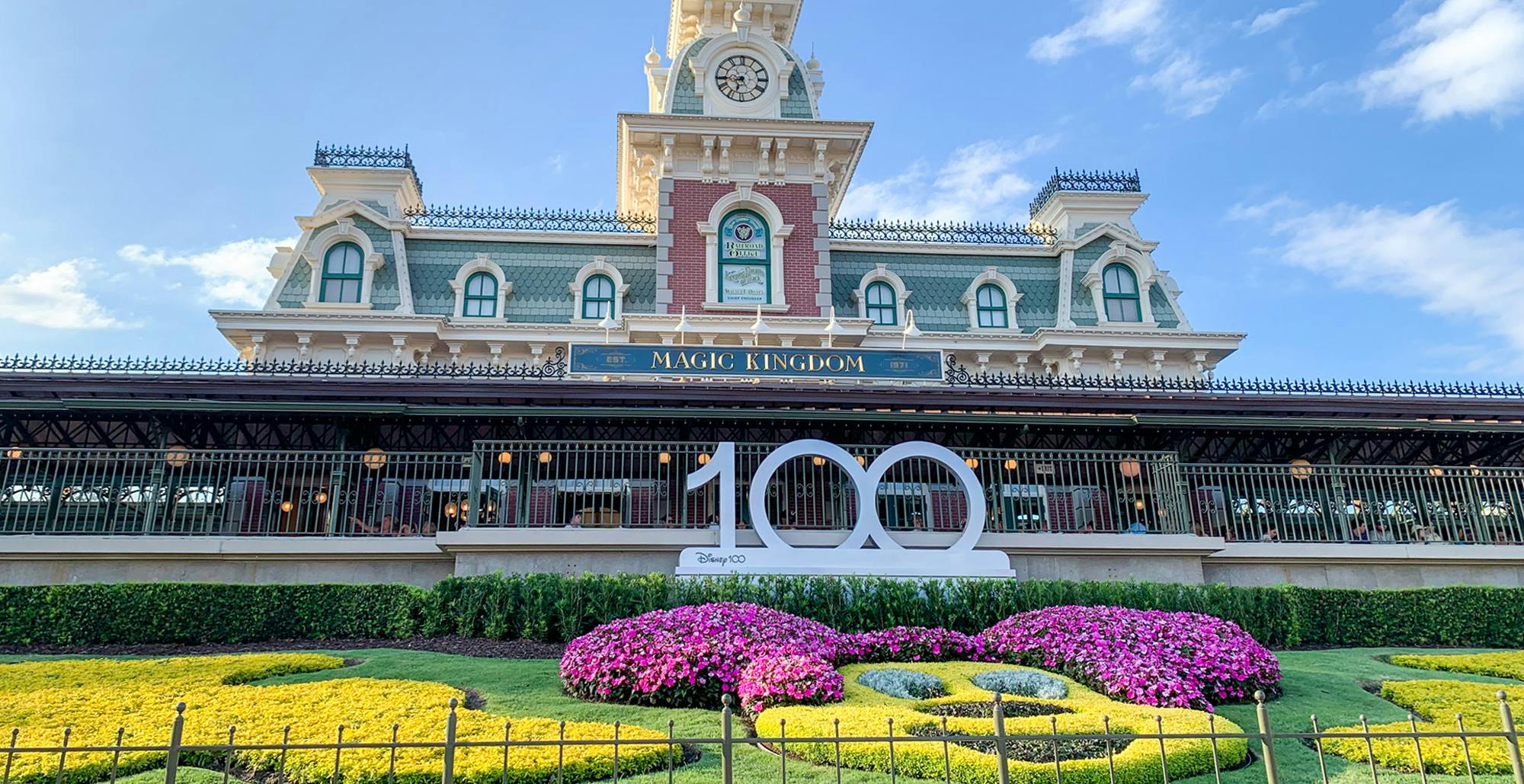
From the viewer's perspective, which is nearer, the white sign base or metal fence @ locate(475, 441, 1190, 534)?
the white sign base

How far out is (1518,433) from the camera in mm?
17766

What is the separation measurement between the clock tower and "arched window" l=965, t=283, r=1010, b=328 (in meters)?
5.12

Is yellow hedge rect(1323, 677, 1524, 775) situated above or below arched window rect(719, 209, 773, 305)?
below

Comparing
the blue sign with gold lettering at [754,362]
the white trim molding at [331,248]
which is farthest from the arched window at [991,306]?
the white trim molding at [331,248]

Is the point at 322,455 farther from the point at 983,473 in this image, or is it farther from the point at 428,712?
the point at 983,473

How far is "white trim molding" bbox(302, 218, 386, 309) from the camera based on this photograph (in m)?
25.8

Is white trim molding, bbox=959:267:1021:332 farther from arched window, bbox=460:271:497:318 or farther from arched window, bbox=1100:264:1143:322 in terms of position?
arched window, bbox=460:271:497:318

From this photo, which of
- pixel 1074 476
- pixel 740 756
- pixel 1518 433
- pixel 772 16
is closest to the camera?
pixel 740 756

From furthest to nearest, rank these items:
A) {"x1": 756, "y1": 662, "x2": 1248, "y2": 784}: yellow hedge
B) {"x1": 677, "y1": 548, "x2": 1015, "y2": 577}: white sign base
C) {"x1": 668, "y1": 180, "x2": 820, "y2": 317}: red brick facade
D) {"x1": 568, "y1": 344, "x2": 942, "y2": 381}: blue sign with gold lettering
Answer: {"x1": 668, "y1": 180, "x2": 820, "y2": 317}: red brick facade < {"x1": 568, "y1": 344, "x2": 942, "y2": 381}: blue sign with gold lettering < {"x1": 677, "y1": 548, "x2": 1015, "y2": 577}: white sign base < {"x1": 756, "y1": 662, "x2": 1248, "y2": 784}: yellow hedge

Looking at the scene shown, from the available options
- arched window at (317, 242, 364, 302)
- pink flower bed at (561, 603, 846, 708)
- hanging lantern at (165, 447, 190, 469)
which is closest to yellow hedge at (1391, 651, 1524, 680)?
pink flower bed at (561, 603, 846, 708)

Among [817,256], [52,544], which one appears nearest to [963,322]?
[817,256]

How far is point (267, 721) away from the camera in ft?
25.5

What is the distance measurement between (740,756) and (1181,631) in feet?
18.1

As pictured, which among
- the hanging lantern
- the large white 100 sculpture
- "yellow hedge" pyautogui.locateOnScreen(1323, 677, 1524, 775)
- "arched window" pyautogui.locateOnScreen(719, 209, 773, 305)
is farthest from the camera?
"arched window" pyautogui.locateOnScreen(719, 209, 773, 305)
